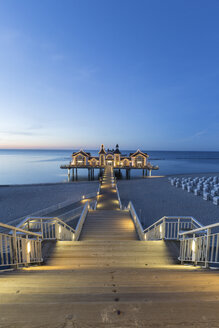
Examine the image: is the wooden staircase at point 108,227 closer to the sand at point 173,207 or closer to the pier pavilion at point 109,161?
the sand at point 173,207

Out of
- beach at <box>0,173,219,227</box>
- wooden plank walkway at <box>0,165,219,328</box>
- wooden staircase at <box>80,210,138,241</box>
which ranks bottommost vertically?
beach at <box>0,173,219,227</box>

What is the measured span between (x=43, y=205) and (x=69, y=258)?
44.4ft

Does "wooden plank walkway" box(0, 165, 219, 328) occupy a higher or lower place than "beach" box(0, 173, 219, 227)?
higher

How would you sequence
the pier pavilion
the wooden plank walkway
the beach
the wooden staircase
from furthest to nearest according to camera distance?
the pier pavilion < the beach < the wooden staircase < the wooden plank walkway

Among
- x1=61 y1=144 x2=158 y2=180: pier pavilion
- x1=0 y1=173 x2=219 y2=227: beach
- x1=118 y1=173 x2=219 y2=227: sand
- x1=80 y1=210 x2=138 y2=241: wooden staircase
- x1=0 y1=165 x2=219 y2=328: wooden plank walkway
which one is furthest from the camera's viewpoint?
x1=61 y1=144 x2=158 y2=180: pier pavilion

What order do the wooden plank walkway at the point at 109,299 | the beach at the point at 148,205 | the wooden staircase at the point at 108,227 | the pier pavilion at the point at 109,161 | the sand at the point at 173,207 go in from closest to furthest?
the wooden plank walkway at the point at 109,299
the wooden staircase at the point at 108,227
the sand at the point at 173,207
the beach at the point at 148,205
the pier pavilion at the point at 109,161

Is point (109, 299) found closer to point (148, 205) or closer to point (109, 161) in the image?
point (148, 205)

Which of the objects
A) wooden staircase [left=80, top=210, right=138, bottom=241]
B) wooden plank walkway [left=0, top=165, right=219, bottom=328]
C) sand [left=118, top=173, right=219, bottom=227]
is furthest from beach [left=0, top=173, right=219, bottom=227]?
wooden plank walkway [left=0, top=165, right=219, bottom=328]

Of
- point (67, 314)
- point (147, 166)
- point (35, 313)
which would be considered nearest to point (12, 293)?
point (35, 313)

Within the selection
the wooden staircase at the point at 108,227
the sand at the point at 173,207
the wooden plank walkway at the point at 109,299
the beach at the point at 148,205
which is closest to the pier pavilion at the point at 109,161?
the beach at the point at 148,205

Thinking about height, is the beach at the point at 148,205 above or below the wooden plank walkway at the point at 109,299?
below

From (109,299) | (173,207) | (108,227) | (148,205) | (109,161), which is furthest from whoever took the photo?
(109,161)

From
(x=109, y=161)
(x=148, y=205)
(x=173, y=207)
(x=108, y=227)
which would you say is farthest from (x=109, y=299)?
(x=109, y=161)

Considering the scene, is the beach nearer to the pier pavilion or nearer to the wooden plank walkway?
the wooden plank walkway
